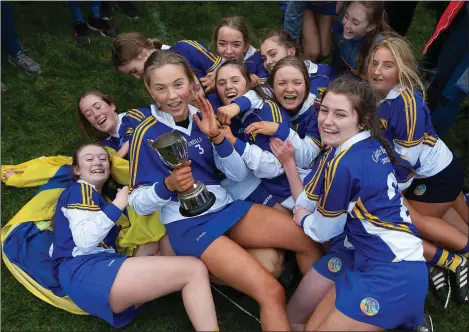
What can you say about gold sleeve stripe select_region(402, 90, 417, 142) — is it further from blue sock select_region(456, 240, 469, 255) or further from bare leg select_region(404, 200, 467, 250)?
blue sock select_region(456, 240, 469, 255)

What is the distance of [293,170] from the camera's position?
10.3 feet

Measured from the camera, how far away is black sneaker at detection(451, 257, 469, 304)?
Answer: 328 centimetres

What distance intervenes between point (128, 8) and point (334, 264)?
472 centimetres

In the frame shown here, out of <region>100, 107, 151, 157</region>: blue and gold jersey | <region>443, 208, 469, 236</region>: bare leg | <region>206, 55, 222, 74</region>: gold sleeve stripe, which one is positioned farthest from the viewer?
<region>206, 55, 222, 74</region>: gold sleeve stripe

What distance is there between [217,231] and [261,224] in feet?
1.04

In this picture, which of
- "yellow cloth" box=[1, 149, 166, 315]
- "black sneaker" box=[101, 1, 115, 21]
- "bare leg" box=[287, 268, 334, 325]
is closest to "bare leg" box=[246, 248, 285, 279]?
"bare leg" box=[287, 268, 334, 325]

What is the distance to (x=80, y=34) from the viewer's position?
5.83 meters

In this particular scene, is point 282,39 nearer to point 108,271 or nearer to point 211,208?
point 211,208

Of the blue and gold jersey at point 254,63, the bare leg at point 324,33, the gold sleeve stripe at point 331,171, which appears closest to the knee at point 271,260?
the gold sleeve stripe at point 331,171

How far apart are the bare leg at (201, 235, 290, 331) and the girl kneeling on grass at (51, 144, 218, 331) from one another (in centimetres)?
10

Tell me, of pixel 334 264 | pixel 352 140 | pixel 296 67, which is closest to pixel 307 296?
pixel 334 264

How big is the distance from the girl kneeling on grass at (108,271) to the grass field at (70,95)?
377 mm

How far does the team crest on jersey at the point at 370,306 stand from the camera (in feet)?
8.14

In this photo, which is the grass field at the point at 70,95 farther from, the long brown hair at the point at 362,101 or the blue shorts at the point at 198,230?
the long brown hair at the point at 362,101
